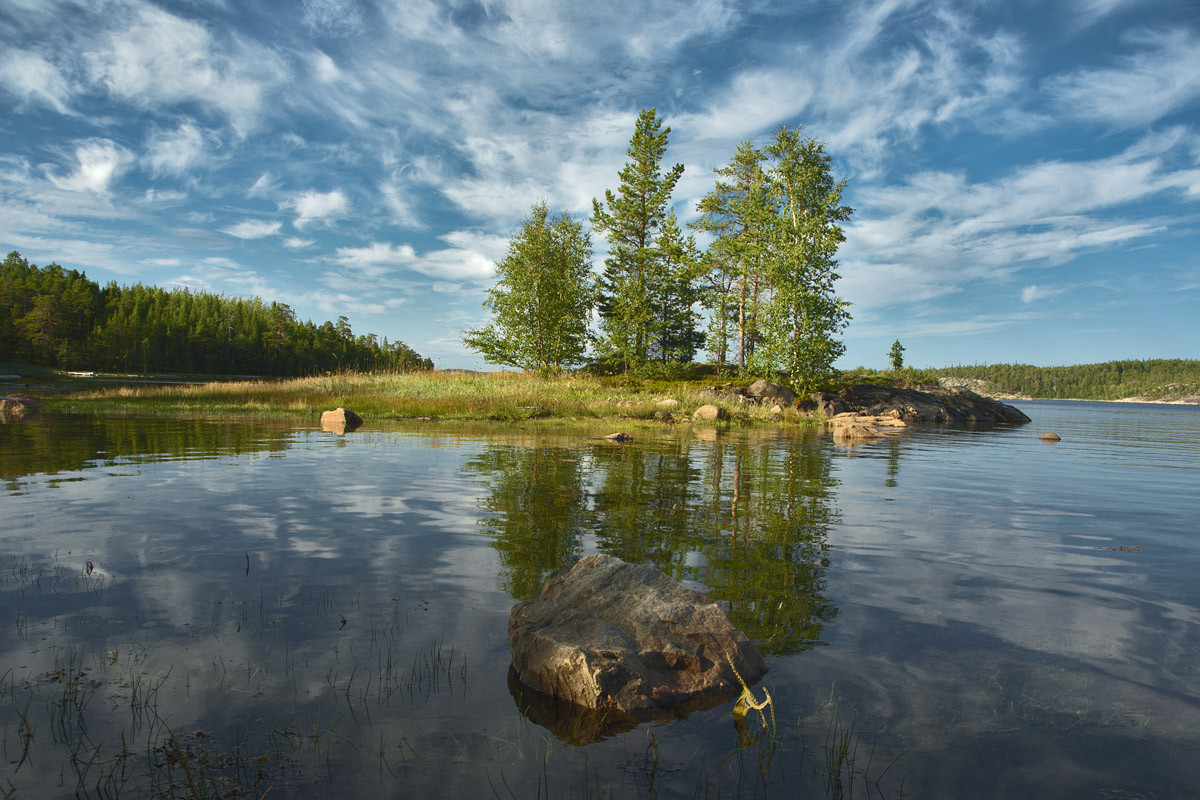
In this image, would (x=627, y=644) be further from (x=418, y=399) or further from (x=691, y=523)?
(x=418, y=399)

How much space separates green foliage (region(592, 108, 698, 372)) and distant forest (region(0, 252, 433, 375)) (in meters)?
44.4

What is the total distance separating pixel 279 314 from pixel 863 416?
129m

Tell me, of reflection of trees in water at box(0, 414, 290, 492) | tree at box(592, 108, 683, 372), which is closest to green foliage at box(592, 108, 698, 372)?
tree at box(592, 108, 683, 372)

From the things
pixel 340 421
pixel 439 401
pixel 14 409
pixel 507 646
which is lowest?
pixel 507 646

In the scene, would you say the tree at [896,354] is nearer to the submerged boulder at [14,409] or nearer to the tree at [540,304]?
the tree at [540,304]

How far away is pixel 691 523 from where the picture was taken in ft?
23.8

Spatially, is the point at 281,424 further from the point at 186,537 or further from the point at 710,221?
the point at 710,221

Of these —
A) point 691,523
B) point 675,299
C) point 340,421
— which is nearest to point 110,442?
point 340,421

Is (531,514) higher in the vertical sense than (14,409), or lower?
lower

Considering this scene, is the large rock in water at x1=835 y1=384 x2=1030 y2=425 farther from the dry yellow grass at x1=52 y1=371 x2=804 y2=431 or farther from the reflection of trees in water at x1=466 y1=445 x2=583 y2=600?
the reflection of trees in water at x1=466 y1=445 x2=583 y2=600

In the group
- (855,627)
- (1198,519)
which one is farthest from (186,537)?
(1198,519)

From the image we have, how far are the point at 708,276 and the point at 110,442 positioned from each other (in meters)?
41.8

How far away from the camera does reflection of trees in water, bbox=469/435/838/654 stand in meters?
4.78

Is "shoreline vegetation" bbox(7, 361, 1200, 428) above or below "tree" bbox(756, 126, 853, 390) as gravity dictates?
below
